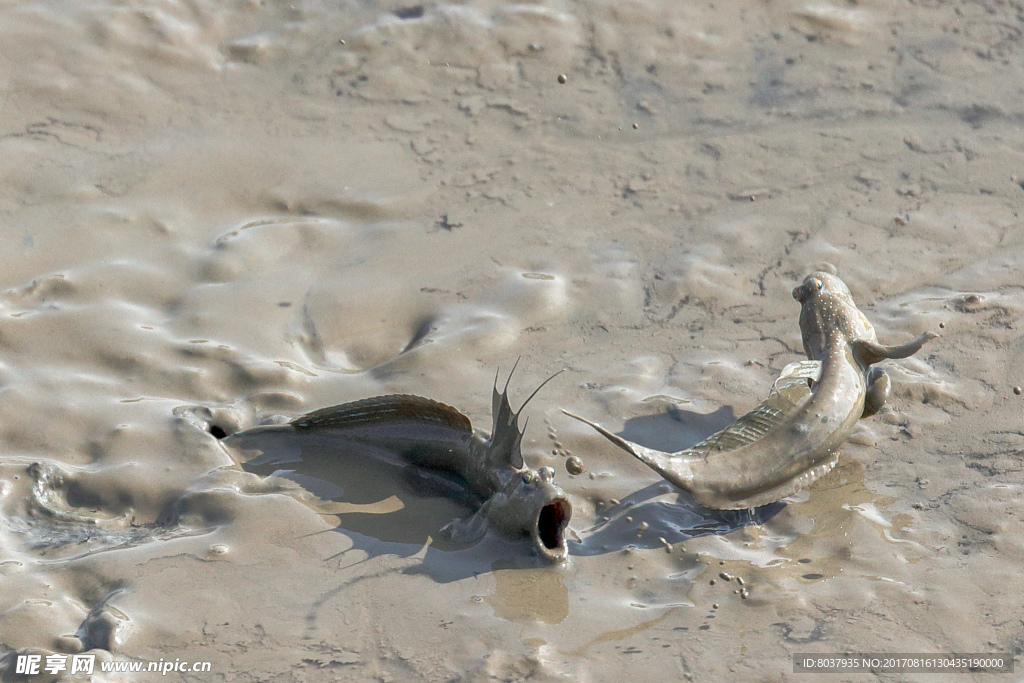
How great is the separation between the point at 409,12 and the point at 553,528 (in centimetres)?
375

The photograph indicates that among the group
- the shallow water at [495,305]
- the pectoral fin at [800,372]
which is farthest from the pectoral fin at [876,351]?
the shallow water at [495,305]

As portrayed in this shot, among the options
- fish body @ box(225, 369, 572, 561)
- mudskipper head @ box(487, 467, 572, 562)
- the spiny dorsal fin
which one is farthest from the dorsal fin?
the spiny dorsal fin

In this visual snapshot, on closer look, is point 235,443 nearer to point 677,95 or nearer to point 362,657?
point 362,657

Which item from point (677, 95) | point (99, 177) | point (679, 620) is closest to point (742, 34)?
point (677, 95)

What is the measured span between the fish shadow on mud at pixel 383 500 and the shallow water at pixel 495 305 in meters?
0.02

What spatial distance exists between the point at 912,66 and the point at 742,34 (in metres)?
1.01

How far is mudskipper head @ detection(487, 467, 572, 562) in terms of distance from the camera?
3131 millimetres

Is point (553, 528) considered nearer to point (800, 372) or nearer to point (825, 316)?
point (800, 372)

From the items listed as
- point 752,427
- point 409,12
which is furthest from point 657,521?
point 409,12

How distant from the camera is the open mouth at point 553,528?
3154 millimetres

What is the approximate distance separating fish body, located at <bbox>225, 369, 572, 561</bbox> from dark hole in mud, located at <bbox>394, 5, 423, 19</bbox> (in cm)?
309

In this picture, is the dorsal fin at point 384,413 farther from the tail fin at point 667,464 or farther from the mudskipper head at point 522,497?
the tail fin at point 667,464

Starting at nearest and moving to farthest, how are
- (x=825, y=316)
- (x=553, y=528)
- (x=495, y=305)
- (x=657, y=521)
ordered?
(x=553, y=528) → (x=657, y=521) → (x=825, y=316) → (x=495, y=305)

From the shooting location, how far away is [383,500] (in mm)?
3439
